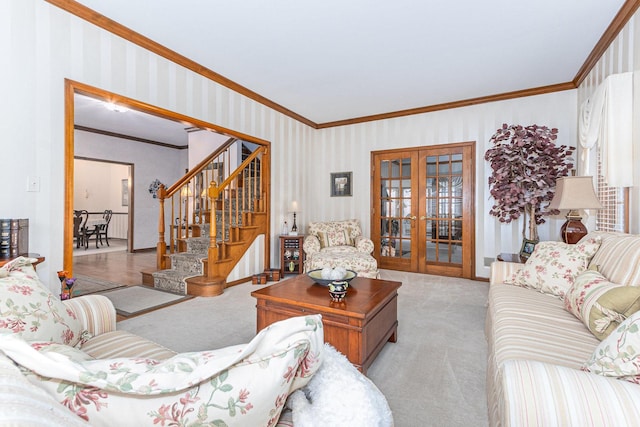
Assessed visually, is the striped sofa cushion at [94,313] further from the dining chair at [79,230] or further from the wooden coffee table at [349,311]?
the dining chair at [79,230]

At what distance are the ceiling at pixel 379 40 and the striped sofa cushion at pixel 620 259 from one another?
1970mm

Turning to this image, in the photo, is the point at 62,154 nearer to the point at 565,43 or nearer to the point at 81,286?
the point at 81,286

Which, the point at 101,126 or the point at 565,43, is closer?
the point at 565,43

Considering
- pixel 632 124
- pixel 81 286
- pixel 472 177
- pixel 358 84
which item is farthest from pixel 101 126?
pixel 632 124

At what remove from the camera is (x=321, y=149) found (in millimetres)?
6055

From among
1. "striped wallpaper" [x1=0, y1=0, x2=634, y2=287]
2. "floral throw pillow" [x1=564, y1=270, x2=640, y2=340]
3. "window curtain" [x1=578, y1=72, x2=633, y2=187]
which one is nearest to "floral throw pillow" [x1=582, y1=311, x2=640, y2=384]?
"floral throw pillow" [x1=564, y1=270, x2=640, y2=340]

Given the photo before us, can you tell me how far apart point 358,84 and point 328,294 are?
9.91ft

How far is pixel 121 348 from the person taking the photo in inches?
53.4

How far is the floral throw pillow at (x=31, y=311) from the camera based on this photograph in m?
1.06

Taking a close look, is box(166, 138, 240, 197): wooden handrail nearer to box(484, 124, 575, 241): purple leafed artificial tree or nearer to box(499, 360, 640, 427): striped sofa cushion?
box(484, 124, 575, 241): purple leafed artificial tree

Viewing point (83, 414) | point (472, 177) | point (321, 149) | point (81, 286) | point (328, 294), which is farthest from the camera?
point (321, 149)

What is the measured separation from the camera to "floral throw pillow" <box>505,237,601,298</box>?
84.0 inches

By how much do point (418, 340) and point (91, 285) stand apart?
4.12 meters

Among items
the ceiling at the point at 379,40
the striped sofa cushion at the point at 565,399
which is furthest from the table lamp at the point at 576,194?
the striped sofa cushion at the point at 565,399
